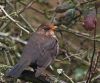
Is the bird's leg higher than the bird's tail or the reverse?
the reverse

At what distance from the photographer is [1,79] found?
584cm

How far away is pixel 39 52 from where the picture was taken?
6707 millimetres

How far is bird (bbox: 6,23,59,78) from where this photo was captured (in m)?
6.17

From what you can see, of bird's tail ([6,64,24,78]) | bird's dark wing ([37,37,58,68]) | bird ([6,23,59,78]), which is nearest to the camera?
bird's tail ([6,64,24,78])

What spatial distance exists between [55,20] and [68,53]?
2.00 ft

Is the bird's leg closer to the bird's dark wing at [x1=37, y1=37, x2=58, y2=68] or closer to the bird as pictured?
the bird

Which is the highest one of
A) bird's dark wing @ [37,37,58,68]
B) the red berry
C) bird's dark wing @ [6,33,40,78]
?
the red berry

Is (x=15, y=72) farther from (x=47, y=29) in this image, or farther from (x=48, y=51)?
(x=47, y=29)

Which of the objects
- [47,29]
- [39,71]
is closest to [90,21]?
[39,71]

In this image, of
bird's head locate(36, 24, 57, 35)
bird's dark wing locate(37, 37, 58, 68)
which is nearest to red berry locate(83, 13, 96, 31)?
bird's dark wing locate(37, 37, 58, 68)

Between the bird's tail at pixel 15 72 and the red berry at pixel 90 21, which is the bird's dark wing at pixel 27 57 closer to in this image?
the bird's tail at pixel 15 72

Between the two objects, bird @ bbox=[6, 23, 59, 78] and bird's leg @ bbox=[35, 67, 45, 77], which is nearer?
bird's leg @ bbox=[35, 67, 45, 77]

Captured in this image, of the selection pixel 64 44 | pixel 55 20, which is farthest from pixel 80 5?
pixel 64 44

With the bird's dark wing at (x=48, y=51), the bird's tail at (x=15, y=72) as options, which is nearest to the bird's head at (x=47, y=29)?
the bird's dark wing at (x=48, y=51)
